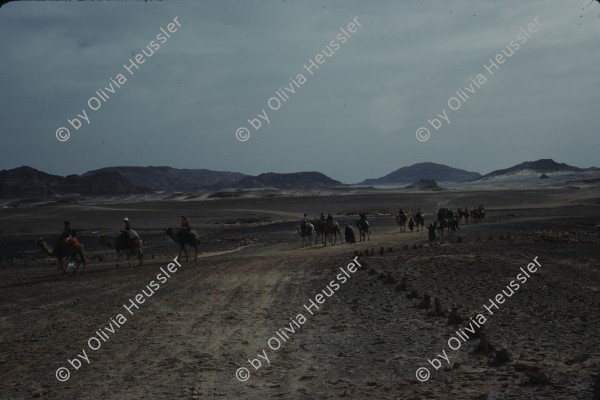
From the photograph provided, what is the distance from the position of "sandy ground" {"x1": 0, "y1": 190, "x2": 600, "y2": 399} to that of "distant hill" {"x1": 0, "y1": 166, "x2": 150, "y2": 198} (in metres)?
170

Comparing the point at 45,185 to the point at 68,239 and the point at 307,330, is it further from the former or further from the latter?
the point at 307,330

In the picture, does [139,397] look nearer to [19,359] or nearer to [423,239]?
[19,359]

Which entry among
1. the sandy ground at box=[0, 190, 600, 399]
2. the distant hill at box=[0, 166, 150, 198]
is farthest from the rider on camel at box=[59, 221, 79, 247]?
the distant hill at box=[0, 166, 150, 198]

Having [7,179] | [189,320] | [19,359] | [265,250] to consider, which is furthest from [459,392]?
[7,179]

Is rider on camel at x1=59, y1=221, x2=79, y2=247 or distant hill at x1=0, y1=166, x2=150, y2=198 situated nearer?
rider on camel at x1=59, y1=221, x2=79, y2=247

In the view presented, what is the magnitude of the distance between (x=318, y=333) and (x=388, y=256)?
39.6 ft

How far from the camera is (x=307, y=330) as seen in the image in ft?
37.0

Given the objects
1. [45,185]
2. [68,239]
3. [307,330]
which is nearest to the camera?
[307,330]

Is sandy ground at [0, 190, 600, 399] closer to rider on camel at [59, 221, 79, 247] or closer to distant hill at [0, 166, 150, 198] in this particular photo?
rider on camel at [59, 221, 79, 247]

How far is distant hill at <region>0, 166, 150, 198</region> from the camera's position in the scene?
177375mm

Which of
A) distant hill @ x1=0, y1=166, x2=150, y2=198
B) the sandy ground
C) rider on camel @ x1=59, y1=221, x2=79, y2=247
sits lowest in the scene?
the sandy ground

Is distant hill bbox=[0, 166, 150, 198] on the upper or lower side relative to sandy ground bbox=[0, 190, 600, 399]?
upper

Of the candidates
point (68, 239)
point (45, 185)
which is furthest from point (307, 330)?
point (45, 185)

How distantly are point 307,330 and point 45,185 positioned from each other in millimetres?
190357
